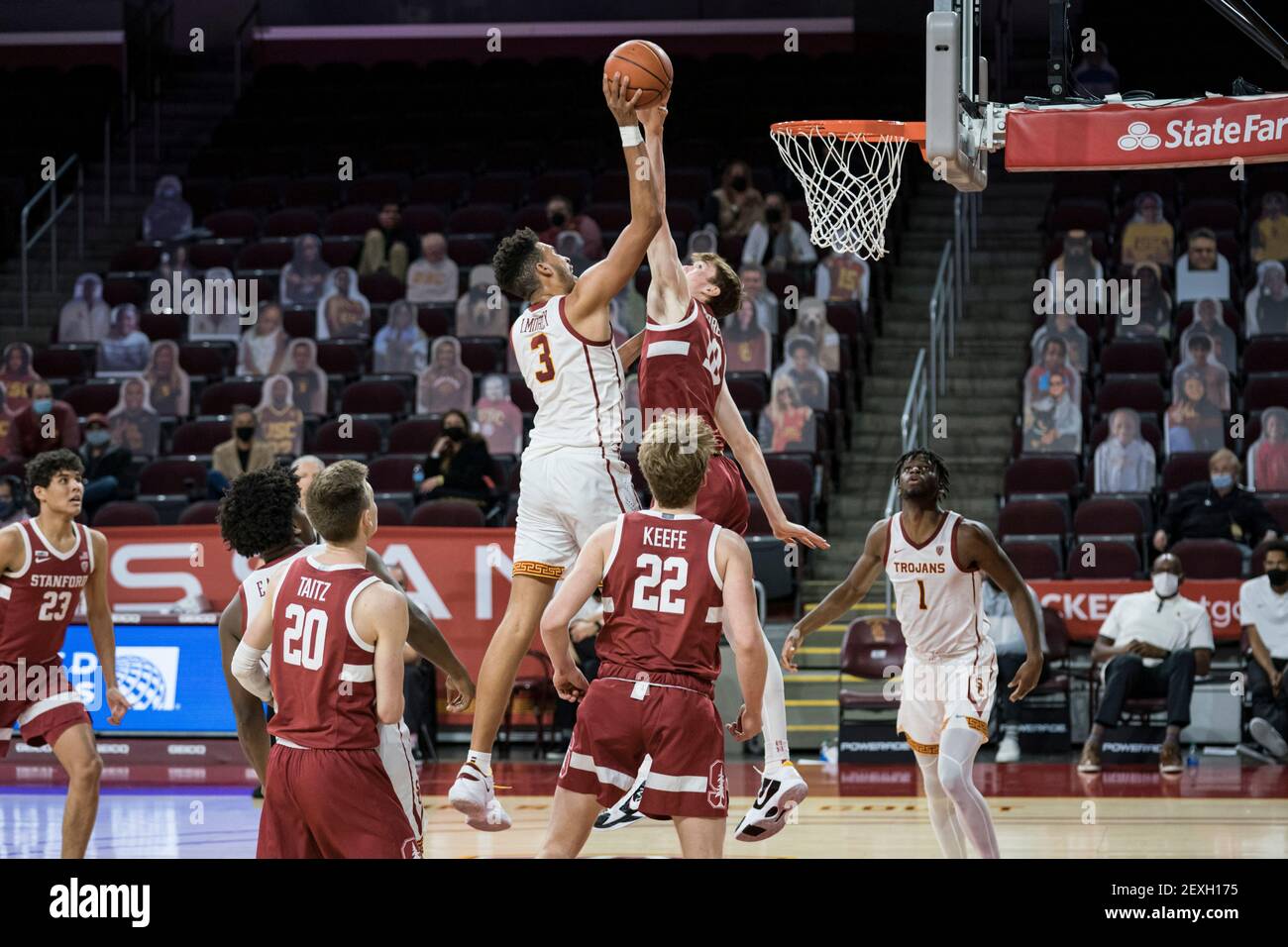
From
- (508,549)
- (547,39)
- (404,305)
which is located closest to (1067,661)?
(508,549)

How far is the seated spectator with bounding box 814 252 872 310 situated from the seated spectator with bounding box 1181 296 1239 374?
295cm

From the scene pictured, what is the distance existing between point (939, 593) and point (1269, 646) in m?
5.59

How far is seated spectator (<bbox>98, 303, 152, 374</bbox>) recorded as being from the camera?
1633 centimetres

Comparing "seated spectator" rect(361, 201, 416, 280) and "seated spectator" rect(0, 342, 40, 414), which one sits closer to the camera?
"seated spectator" rect(0, 342, 40, 414)

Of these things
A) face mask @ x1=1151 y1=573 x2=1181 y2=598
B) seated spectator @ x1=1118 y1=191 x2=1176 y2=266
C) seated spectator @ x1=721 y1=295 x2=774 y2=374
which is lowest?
face mask @ x1=1151 y1=573 x2=1181 y2=598

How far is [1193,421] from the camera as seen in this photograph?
1362 centimetres

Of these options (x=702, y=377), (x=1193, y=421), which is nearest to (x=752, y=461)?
(x=702, y=377)

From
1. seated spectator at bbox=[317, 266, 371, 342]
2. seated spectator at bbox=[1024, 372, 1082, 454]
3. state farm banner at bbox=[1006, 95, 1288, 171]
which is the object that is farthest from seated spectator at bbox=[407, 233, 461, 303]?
state farm banner at bbox=[1006, 95, 1288, 171]

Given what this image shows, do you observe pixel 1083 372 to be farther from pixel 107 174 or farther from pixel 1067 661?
pixel 107 174

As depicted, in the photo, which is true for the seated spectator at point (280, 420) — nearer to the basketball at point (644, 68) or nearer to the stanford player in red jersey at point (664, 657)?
the basketball at point (644, 68)

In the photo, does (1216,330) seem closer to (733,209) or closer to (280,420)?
(733,209)

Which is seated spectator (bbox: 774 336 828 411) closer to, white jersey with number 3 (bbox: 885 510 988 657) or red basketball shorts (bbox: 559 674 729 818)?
white jersey with number 3 (bbox: 885 510 988 657)

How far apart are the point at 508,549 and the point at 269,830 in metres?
7.39

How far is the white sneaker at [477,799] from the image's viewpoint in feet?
20.3
